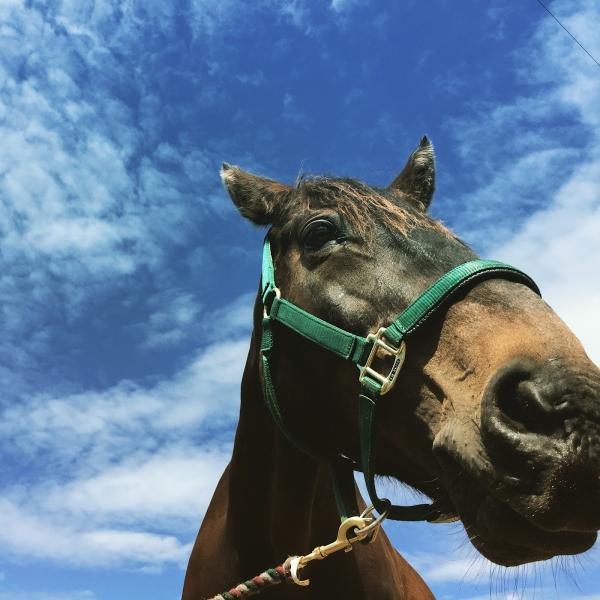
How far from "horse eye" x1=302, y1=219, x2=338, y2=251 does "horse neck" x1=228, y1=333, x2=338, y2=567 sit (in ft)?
2.63

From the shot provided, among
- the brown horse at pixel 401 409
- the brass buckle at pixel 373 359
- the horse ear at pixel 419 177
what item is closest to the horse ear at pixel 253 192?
the brown horse at pixel 401 409

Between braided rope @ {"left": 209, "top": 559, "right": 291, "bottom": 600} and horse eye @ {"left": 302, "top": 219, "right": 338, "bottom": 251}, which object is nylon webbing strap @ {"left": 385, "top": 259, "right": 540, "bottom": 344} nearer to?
horse eye @ {"left": 302, "top": 219, "right": 338, "bottom": 251}

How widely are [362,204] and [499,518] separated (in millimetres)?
1882

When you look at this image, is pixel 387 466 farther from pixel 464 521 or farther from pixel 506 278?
pixel 506 278

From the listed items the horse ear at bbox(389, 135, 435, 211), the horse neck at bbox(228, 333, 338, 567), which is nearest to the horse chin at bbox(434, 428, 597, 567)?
the horse neck at bbox(228, 333, 338, 567)

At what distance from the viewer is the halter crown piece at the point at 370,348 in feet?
9.04

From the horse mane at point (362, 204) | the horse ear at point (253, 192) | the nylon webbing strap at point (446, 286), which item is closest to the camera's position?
the nylon webbing strap at point (446, 286)

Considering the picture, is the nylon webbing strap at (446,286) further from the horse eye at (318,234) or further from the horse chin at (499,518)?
the horse eye at (318,234)

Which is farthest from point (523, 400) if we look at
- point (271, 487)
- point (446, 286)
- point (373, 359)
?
point (271, 487)

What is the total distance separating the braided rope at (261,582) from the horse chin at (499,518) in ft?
4.10

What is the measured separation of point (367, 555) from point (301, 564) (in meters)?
1.02

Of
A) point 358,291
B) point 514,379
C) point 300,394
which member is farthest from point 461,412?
point 300,394

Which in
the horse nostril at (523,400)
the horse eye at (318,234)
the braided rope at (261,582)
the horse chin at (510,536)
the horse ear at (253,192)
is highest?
the horse ear at (253,192)

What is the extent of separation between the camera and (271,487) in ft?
12.9
